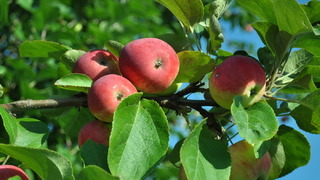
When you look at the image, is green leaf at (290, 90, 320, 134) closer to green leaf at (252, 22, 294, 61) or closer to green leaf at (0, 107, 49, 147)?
green leaf at (252, 22, 294, 61)

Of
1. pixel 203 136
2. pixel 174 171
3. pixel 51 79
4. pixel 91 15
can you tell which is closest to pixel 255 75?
pixel 203 136

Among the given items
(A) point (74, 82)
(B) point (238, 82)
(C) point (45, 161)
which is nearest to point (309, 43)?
(B) point (238, 82)

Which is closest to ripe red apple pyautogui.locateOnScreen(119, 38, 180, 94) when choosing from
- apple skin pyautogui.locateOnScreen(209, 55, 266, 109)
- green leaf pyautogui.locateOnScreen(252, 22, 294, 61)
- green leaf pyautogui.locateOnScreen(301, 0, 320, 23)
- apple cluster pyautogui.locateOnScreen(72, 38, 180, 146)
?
apple cluster pyautogui.locateOnScreen(72, 38, 180, 146)

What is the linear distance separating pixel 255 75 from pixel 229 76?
57 mm

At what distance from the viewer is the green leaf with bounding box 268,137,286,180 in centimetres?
111

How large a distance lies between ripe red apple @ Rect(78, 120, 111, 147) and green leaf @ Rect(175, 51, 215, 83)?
216 mm

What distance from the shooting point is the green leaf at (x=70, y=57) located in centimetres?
112

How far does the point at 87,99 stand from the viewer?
105 centimetres

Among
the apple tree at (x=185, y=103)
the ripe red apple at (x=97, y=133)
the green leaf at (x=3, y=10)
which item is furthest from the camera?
the green leaf at (x=3, y=10)

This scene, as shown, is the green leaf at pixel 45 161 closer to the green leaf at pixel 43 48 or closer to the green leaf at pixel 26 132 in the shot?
the green leaf at pixel 26 132

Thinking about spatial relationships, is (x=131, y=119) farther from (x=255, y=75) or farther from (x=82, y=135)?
(x=255, y=75)

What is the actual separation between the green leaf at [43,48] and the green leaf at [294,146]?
56cm

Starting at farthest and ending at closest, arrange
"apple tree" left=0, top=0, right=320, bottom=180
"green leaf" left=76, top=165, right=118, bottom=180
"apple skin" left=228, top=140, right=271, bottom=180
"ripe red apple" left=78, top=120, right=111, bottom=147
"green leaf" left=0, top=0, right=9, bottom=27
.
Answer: "green leaf" left=0, top=0, right=9, bottom=27
"apple skin" left=228, top=140, right=271, bottom=180
"ripe red apple" left=78, top=120, right=111, bottom=147
"apple tree" left=0, top=0, right=320, bottom=180
"green leaf" left=76, top=165, right=118, bottom=180

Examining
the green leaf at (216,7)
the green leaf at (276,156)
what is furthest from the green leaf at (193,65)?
the green leaf at (276,156)
